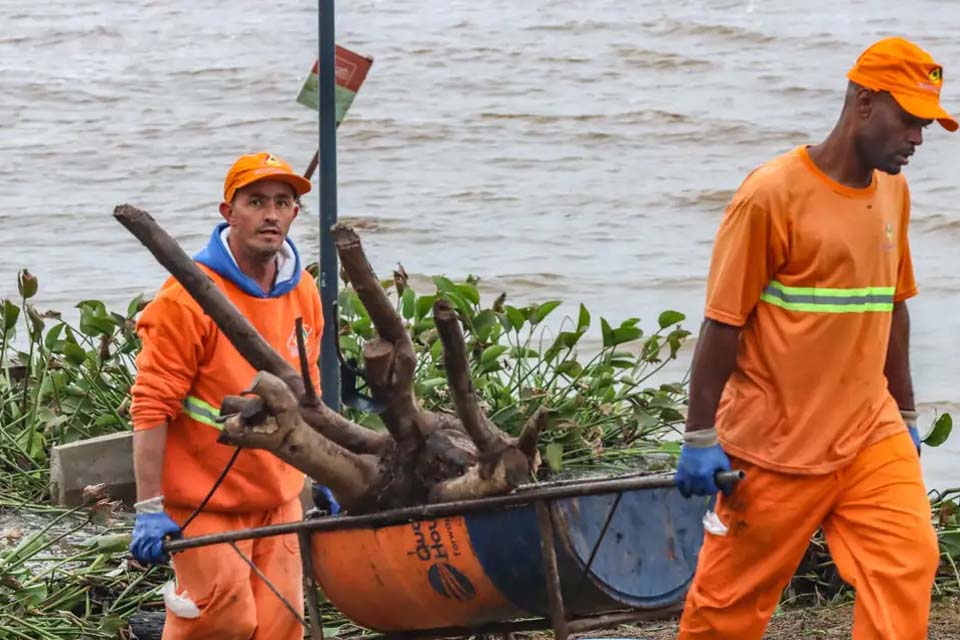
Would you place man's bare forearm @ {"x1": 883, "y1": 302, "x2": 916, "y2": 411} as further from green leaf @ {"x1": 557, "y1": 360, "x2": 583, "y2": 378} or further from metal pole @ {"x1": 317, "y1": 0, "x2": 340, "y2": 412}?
green leaf @ {"x1": 557, "y1": 360, "x2": 583, "y2": 378}

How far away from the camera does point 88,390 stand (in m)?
6.25

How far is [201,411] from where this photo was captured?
4414 millimetres

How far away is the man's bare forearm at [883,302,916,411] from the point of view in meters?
4.32

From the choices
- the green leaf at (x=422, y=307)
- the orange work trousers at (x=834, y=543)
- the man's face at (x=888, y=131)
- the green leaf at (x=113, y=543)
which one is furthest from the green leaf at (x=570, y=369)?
the man's face at (x=888, y=131)

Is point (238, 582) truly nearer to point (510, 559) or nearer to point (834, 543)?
point (510, 559)

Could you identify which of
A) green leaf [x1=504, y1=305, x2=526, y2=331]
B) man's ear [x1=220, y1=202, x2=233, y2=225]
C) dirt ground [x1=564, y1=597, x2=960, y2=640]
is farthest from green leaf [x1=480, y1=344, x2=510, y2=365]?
man's ear [x1=220, y1=202, x2=233, y2=225]

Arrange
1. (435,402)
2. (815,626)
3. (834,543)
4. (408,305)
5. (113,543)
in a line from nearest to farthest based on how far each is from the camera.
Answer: (834,543), (113,543), (815,626), (435,402), (408,305)

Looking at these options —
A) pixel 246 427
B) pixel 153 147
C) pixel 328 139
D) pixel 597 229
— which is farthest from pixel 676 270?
pixel 246 427

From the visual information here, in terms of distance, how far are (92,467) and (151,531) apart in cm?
164

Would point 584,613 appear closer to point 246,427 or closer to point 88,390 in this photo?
point 246,427

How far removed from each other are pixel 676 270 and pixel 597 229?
110 centimetres

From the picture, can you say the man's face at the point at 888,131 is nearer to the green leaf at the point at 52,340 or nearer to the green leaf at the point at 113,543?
the green leaf at the point at 113,543

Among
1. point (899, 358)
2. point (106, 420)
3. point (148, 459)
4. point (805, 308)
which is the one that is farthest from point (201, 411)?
point (106, 420)

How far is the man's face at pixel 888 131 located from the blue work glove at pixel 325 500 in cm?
Answer: 159
